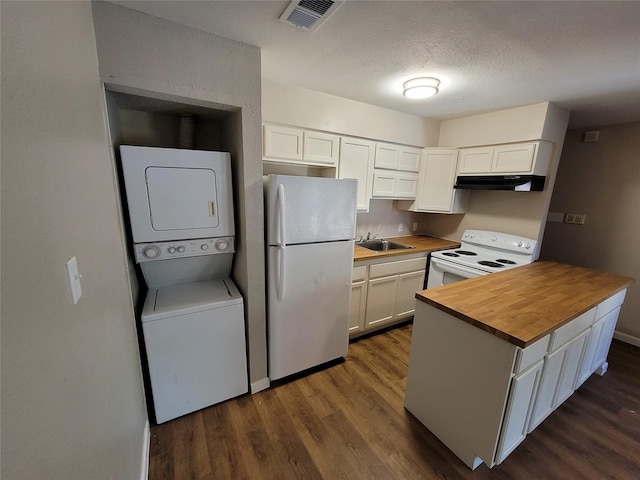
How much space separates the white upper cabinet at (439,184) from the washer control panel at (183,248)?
7.87 feet

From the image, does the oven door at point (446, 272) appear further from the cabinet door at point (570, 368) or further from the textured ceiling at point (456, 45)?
the textured ceiling at point (456, 45)

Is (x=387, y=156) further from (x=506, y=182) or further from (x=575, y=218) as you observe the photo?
(x=575, y=218)

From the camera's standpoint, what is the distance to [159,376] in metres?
1.63

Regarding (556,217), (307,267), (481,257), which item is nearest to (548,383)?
(481,257)

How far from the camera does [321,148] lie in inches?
97.7

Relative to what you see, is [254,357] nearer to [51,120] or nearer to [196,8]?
[51,120]

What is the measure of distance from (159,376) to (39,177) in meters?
1.53

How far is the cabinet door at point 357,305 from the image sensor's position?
2.53m

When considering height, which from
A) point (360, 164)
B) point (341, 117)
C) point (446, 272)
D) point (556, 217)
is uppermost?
point (341, 117)

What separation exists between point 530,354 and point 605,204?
285cm

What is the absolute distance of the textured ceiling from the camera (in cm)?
125

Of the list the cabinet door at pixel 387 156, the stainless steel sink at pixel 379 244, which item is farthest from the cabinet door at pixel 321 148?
the stainless steel sink at pixel 379 244

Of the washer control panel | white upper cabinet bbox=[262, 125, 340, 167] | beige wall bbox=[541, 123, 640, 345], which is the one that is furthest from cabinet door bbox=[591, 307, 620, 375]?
the washer control panel

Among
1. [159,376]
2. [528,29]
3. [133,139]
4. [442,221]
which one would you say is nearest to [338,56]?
[528,29]
